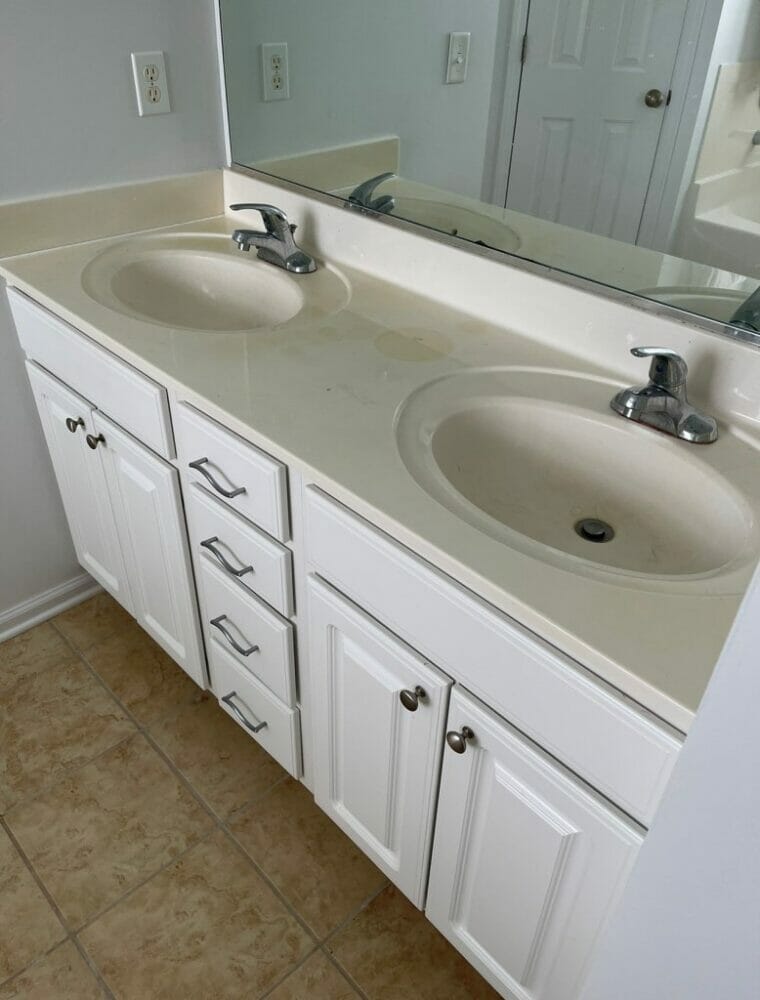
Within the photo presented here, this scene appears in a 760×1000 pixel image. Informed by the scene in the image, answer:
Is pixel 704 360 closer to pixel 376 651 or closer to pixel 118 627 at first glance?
pixel 376 651

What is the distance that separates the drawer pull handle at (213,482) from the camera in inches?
43.0

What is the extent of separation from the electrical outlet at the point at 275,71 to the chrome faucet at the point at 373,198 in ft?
1.04

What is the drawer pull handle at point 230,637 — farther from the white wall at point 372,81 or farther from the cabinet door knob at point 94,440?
the white wall at point 372,81

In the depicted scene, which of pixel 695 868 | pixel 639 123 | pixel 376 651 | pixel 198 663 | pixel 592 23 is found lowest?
pixel 198 663

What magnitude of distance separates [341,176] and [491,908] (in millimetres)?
1269

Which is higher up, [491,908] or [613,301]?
[613,301]

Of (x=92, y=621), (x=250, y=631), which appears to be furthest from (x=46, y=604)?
(x=250, y=631)

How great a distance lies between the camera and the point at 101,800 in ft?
4.93

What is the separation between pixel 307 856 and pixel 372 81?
1.44 metres

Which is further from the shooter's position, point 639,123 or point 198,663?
point 198,663

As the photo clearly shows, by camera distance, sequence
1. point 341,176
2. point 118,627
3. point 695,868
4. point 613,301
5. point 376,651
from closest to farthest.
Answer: point 695,868 < point 376,651 < point 613,301 < point 341,176 < point 118,627

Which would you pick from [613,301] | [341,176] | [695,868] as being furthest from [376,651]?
[341,176]

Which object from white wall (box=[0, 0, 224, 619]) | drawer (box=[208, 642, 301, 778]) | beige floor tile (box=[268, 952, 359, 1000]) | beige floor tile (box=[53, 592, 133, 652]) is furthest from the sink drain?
beige floor tile (box=[53, 592, 133, 652])

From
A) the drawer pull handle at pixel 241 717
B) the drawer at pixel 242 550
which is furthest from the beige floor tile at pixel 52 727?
the drawer at pixel 242 550
